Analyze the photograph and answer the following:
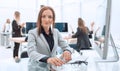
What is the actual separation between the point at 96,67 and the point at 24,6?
8.61m

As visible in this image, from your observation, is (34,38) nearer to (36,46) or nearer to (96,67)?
(36,46)

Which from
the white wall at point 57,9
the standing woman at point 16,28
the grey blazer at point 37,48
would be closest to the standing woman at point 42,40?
the grey blazer at point 37,48

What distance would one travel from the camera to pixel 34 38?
1235 mm

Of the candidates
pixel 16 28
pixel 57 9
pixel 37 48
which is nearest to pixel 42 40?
pixel 37 48

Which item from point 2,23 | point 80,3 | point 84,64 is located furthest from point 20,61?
point 2,23

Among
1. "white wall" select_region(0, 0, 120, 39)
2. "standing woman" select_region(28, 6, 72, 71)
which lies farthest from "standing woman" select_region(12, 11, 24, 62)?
"standing woman" select_region(28, 6, 72, 71)

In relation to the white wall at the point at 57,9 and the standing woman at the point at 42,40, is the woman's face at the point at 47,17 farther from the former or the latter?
the white wall at the point at 57,9

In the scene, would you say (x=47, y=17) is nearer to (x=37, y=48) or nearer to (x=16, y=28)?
(x=37, y=48)

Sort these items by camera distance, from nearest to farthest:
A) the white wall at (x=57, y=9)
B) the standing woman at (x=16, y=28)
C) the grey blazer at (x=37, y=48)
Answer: the grey blazer at (x=37, y=48) → the standing woman at (x=16, y=28) → the white wall at (x=57, y=9)

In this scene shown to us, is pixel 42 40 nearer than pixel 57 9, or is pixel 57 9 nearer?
pixel 42 40

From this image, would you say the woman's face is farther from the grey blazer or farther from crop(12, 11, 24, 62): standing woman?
crop(12, 11, 24, 62): standing woman

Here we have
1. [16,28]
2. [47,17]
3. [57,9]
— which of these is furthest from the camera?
[57,9]

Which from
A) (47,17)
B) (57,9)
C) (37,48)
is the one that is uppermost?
(57,9)

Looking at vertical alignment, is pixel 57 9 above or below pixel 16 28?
above
